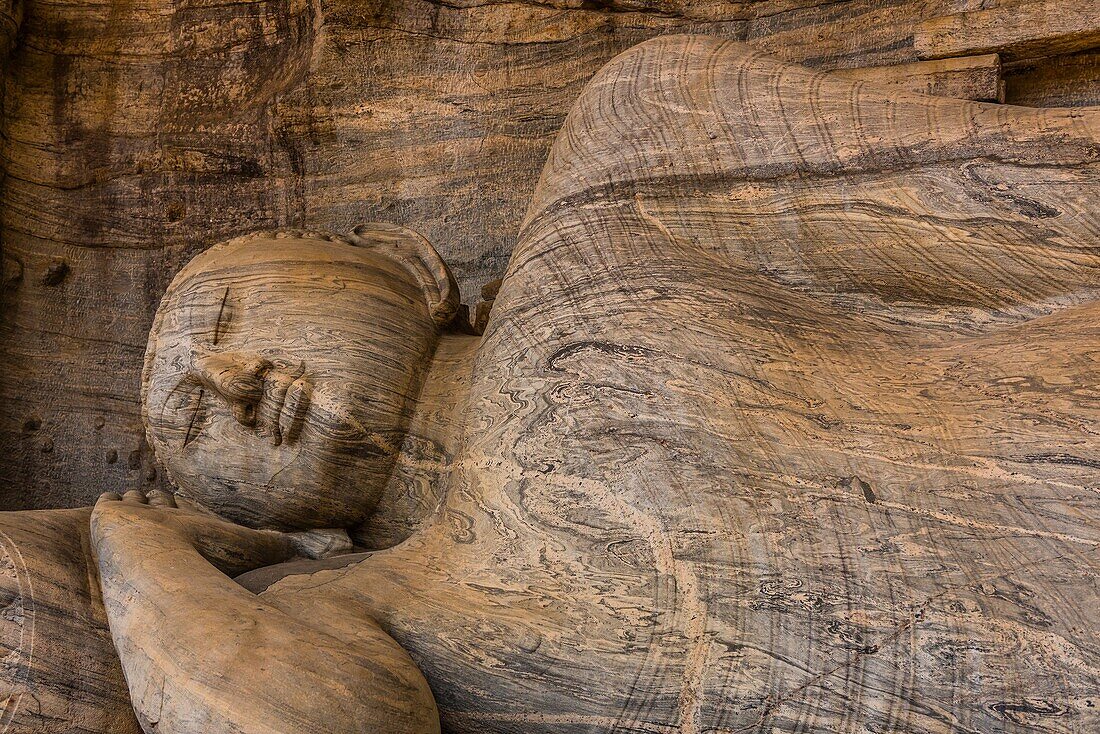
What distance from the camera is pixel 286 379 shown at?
245cm

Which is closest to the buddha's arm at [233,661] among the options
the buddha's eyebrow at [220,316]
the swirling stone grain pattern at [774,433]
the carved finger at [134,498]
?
the swirling stone grain pattern at [774,433]

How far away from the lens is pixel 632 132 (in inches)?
91.4

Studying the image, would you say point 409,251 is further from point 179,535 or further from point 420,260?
point 179,535

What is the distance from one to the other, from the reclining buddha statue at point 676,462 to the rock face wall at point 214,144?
3.55ft

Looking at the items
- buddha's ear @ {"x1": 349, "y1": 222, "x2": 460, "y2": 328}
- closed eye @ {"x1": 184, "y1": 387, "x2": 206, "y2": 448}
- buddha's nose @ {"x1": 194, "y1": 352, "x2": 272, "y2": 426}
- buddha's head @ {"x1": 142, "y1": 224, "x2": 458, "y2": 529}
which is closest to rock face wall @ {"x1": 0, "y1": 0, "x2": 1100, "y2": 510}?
buddha's ear @ {"x1": 349, "y1": 222, "x2": 460, "y2": 328}

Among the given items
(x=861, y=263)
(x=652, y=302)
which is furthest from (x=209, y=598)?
(x=861, y=263)

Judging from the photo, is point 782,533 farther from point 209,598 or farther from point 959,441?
point 209,598

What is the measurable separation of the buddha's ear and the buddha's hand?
712 mm

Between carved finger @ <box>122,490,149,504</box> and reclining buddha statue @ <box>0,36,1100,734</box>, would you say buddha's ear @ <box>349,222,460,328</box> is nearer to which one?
reclining buddha statue @ <box>0,36,1100,734</box>

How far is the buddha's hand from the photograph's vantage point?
2.16 metres

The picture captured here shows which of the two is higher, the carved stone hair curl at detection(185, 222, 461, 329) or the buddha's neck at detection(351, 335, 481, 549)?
the carved stone hair curl at detection(185, 222, 461, 329)

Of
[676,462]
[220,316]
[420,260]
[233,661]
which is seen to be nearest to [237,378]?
Answer: [220,316]

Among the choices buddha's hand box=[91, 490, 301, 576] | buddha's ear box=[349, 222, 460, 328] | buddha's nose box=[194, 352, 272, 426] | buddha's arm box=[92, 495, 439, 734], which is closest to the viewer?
buddha's arm box=[92, 495, 439, 734]

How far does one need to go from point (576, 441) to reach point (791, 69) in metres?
1.02
